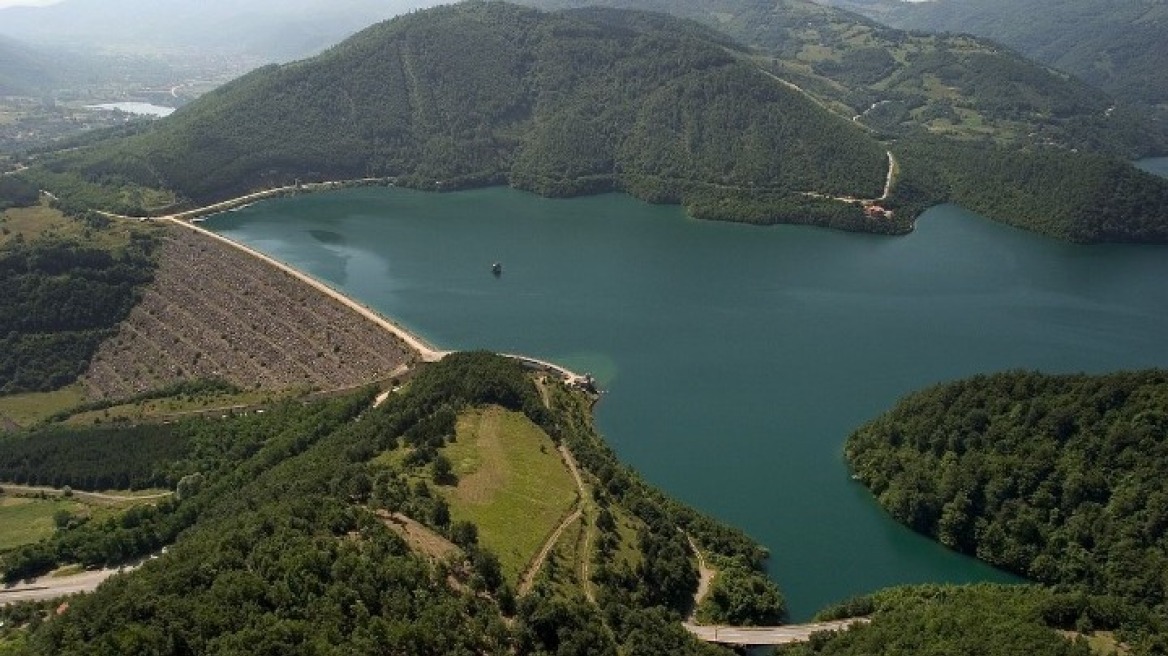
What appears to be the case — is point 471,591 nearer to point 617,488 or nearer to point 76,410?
point 617,488

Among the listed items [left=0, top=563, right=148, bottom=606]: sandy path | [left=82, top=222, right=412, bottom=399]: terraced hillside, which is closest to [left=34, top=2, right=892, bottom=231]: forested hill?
[left=82, top=222, right=412, bottom=399]: terraced hillside

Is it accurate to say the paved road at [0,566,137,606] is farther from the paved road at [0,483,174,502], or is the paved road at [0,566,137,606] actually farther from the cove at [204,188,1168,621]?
the cove at [204,188,1168,621]

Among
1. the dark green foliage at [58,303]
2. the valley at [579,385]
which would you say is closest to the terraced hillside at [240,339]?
the valley at [579,385]

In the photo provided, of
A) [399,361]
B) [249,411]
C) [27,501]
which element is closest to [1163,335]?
[399,361]

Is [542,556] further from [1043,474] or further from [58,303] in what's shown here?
[58,303]

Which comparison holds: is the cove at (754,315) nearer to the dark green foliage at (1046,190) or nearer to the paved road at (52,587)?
the dark green foliage at (1046,190)

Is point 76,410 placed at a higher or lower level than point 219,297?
lower
